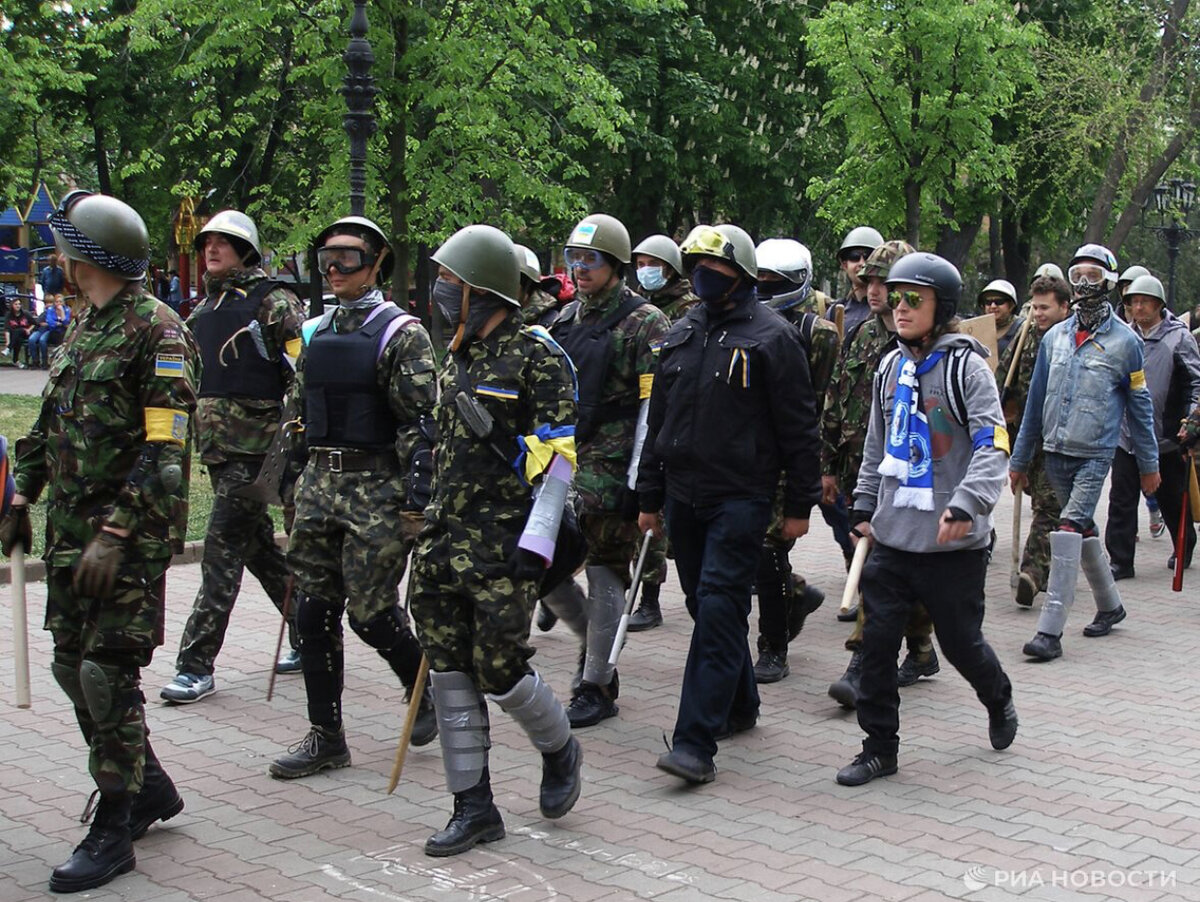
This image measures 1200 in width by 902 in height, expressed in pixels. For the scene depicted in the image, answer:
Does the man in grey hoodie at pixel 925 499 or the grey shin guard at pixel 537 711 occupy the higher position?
the man in grey hoodie at pixel 925 499

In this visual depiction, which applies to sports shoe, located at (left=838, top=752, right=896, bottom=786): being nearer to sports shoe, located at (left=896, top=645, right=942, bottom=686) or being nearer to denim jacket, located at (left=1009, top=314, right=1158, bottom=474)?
sports shoe, located at (left=896, top=645, right=942, bottom=686)

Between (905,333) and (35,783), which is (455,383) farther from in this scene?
(35,783)

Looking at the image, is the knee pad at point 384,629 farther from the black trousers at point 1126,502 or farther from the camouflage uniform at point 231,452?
the black trousers at point 1126,502

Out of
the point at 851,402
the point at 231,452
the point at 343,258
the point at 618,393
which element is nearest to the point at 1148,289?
the point at 851,402

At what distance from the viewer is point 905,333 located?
618cm

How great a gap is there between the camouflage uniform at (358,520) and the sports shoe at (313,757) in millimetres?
129

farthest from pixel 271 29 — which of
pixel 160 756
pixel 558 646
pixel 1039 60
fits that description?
pixel 1039 60

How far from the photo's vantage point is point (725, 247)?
6176 mm

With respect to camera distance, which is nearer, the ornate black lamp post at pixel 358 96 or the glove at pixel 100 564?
the glove at pixel 100 564

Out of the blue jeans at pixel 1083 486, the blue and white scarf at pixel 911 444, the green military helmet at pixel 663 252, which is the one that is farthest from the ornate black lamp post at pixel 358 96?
the blue and white scarf at pixel 911 444

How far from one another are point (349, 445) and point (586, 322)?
69.1 inches

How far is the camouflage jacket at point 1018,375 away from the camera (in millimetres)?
10188

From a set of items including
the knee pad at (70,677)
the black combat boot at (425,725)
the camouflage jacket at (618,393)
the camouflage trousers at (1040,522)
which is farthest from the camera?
the camouflage trousers at (1040,522)

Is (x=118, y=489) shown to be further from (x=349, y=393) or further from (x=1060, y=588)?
(x=1060, y=588)
